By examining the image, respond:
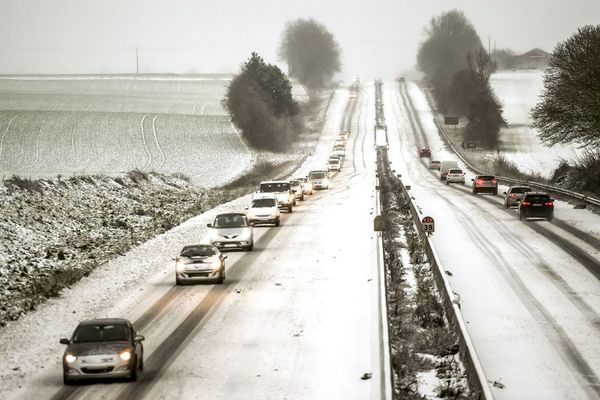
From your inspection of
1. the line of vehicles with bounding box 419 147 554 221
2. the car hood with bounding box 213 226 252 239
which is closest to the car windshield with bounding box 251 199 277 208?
the car hood with bounding box 213 226 252 239

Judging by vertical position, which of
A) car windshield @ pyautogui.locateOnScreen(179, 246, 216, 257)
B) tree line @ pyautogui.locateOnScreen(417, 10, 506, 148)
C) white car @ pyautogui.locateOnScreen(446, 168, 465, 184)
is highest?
tree line @ pyautogui.locateOnScreen(417, 10, 506, 148)

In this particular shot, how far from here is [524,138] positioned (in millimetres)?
127625

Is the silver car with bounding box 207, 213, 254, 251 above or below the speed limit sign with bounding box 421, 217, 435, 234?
below

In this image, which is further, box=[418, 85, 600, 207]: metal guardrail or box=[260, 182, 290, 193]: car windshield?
box=[260, 182, 290, 193]: car windshield

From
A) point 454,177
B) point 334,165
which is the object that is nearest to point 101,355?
point 454,177

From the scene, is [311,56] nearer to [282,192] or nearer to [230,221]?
[282,192]

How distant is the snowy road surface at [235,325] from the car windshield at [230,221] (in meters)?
1.26

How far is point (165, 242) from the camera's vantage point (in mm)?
38906

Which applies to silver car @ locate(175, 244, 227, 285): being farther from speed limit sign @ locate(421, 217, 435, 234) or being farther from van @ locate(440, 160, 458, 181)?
van @ locate(440, 160, 458, 181)

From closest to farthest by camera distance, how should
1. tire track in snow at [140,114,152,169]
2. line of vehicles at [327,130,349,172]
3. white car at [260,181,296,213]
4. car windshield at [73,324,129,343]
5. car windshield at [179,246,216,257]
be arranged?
car windshield at [73,324,129,343] → car windshield at [179,246,216,257] → white car at [260,181,296,213] → tire track in snow at [140,114,152,169] → line of vehicles at [327,130,349,172]

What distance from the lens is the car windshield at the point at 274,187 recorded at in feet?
175

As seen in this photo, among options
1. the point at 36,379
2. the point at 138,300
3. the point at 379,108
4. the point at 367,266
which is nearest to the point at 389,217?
the point at 367,266

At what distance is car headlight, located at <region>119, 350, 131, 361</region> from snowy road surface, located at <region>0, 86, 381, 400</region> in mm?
516

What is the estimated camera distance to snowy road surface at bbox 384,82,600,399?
18.6 meters
